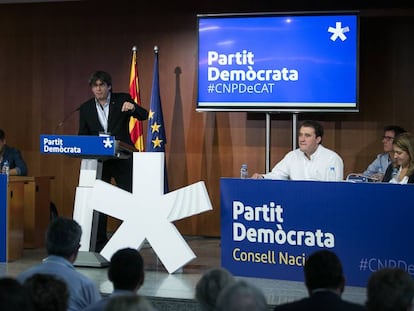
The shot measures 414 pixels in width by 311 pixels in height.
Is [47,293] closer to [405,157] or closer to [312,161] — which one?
[405,157]

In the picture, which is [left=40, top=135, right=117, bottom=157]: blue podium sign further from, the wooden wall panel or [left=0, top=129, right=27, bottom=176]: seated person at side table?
the wooden wall panel

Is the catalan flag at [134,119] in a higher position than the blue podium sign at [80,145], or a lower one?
higher

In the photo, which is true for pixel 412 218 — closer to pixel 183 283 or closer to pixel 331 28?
pixel 183 283

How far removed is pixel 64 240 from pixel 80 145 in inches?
103

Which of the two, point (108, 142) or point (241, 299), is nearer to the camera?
point (241, 299)

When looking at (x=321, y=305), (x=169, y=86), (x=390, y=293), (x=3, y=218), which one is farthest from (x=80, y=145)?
(x=390, y=293)

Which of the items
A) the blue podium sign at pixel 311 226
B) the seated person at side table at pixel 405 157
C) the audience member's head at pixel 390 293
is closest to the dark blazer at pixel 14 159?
the blue podium sign at pixel 311 226

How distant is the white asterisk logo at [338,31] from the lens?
7773mm

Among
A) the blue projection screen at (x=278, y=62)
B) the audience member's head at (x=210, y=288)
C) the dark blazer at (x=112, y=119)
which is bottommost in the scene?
the audience member's head at (x=210, y=288)

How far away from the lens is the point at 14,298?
2.33 meters

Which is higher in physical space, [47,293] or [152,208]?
[152,208]

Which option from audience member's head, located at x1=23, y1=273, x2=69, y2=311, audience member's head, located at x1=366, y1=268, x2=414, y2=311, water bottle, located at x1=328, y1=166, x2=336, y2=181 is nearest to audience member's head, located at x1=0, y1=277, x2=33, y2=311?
audience member's head, located at x1=23, y1=273, x2=69, y2=311

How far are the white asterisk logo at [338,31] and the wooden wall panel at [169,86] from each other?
0.56 meters

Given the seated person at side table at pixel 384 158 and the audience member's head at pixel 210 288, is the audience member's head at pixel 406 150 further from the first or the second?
the audience member's head at pixel 210 288
